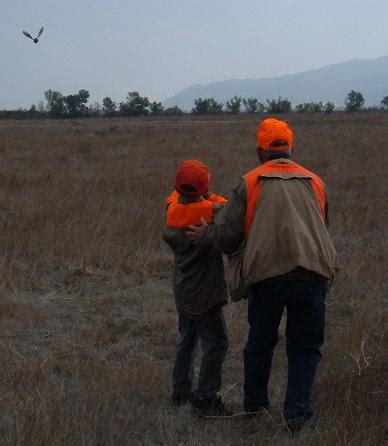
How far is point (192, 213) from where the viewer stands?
11.3ft

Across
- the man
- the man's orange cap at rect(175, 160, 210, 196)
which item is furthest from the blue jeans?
the man's orange cap at rect(175, 160, 210, 196)

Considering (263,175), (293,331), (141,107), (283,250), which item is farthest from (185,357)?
(141,107)

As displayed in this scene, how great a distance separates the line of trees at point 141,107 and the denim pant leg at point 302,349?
2696 inches

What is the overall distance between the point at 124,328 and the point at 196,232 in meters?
1.99

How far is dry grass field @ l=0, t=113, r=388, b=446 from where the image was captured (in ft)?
10.5

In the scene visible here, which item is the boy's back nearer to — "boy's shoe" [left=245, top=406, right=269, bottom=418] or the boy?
the boy

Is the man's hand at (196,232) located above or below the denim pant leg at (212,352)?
above

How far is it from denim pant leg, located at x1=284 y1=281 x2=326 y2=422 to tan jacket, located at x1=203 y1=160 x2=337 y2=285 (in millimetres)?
186

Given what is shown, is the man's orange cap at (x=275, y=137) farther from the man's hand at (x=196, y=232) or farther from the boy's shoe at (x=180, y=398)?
the boy's shoe at (x=180, y=398)

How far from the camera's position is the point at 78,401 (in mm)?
3424

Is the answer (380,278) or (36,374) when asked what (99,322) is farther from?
(380,278)

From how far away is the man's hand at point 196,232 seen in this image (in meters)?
3.33

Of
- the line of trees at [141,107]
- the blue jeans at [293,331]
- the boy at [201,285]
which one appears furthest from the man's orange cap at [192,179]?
the line of trees at [141,107]

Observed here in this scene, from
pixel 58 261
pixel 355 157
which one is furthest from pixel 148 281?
pixel 355 157
